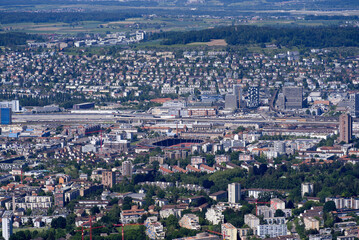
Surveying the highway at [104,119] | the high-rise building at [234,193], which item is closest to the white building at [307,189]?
the high-rise building at [234,193]

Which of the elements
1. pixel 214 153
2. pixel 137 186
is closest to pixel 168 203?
pixel 137 186

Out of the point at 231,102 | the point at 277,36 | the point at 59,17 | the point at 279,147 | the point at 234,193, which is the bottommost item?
the point at 59,17

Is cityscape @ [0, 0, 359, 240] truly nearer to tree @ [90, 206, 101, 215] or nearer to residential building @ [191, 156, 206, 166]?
tree @ [90, 206, 101, 215]

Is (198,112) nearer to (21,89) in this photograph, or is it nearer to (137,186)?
(21,89)

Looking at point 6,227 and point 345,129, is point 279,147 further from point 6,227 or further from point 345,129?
point 6,227

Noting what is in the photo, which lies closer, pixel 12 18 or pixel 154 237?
pixel 154 237

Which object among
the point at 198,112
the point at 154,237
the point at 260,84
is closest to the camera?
the point at 154,237

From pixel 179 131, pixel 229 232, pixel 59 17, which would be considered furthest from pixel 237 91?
pixel 59 17
